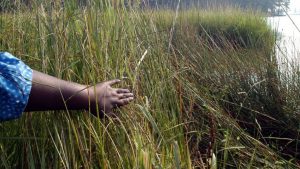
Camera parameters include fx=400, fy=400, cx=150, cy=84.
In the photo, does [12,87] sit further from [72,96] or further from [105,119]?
[105,119]

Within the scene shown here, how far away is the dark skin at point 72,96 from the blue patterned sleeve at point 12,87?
1.1 inches

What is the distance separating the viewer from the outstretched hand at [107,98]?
104 cm

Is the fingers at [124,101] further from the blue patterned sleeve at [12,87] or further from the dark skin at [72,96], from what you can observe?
the blue patterned sleeve at [12,87]

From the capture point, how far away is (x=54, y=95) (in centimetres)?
97

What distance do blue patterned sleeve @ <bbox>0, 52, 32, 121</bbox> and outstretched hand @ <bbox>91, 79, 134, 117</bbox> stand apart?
0.57ft

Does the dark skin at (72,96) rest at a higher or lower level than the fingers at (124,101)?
higher

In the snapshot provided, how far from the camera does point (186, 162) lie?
1147 mm

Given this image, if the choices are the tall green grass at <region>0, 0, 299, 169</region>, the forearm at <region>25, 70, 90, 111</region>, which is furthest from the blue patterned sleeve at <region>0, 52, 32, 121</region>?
the tall green grass at <region>0, 0, 299, 169</region>

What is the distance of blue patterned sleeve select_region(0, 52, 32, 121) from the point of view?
885mm

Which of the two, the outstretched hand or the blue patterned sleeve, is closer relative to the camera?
the blue patterned sleeve

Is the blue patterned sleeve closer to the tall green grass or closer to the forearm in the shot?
the forearm

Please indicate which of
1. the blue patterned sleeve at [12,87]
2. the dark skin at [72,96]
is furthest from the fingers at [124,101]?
the blue patterned sleeve at [12,87]

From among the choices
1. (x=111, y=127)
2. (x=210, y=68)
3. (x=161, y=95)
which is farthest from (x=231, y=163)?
(x=210, y=68)

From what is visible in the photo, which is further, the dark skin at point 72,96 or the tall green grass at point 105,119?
the tall green grass at point 105,119
